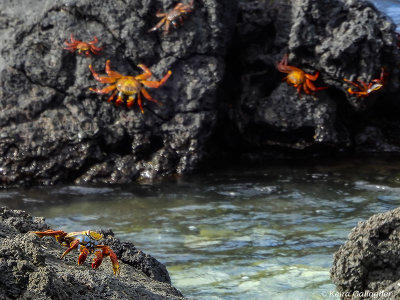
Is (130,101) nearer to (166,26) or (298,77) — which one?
(166,26)

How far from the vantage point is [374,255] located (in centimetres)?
333

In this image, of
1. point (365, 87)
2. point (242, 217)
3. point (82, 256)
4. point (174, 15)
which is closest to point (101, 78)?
point (174, 15)

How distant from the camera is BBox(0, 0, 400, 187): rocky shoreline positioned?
7.79 meters

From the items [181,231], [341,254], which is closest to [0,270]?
[341,254]

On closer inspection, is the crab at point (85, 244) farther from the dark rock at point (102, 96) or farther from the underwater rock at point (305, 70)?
the underwater rock at point (305, 70)

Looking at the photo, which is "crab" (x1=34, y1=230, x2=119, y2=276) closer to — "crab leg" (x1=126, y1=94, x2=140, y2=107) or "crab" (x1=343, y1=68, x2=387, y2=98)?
"crab leg" (x1=126, y1=94, x2=140, y2=107)

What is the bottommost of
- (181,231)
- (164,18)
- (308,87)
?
(181,231)

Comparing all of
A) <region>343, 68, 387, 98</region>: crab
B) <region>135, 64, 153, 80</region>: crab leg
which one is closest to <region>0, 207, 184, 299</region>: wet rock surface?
<region>135, 64, 153, 80</region>: crab leg

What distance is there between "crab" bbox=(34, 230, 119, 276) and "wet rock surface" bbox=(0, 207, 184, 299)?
1.4 inches

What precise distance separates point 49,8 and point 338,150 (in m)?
3.93

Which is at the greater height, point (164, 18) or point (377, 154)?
point (164, 18)

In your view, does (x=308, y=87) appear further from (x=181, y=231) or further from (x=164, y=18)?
(x=181, y=231)

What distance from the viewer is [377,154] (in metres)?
8.75

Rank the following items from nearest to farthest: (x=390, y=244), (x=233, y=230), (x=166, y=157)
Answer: (x=390, y=244) < (x=233, y=230) < (x=166, y=157)
